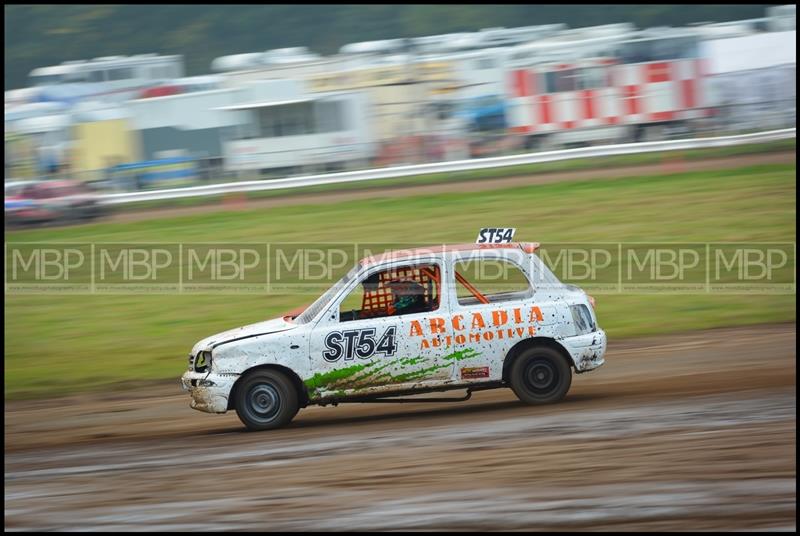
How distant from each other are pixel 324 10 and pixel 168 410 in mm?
43667

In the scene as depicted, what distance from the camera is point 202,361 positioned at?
31.0 ft

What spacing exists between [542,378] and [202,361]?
314 centimetres

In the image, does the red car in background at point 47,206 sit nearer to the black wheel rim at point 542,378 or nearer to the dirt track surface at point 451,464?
the dirt track surface at point 451,464

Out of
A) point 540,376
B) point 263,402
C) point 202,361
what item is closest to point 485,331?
point 540,376

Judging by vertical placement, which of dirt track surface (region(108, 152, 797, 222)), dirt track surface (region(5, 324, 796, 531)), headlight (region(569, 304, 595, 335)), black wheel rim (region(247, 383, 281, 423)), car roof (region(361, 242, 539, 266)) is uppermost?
dirt track surface (region(108, 152, 797, 222))

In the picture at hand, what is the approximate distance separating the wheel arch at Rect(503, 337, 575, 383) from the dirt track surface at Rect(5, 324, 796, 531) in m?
0.41

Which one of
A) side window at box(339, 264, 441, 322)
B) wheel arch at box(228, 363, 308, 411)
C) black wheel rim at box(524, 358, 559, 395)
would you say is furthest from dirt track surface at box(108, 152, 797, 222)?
wheel arch at box(228, 363, 308, 411)

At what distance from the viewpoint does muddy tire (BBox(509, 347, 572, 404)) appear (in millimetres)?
9266

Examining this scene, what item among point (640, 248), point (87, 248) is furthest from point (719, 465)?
point (87, 248)

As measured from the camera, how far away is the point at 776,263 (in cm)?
1623

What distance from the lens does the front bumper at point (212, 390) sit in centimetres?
918

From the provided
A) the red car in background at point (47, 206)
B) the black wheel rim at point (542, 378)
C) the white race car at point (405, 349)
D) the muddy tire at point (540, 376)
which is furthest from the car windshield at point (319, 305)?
the red car in background at point (47, 206)

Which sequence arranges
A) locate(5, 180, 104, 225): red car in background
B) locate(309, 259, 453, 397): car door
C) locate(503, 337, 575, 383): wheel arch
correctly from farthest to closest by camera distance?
locate(5, 180, 104, 225): red car in background
locate(503, 337, 575, 383): wheel arch
locate(309, 259, 453, 397): car door

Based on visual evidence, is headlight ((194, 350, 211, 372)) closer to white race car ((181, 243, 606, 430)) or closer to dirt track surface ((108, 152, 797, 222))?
white race car ((181, 243, 606, 430))
